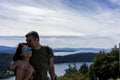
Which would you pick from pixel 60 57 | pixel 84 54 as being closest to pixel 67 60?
pixel 60 57

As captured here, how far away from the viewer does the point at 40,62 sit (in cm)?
581

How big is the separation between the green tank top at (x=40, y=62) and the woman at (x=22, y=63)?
91cm

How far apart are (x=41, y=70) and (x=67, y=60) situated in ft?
464

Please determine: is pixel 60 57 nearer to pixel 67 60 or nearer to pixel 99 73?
pixel 67 60

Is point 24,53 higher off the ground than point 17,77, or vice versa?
point 24,53

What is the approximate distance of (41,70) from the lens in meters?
5.80

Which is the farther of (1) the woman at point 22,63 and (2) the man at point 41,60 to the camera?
(2) the man at point 41,60

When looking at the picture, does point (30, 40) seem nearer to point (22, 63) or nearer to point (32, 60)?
point (32, 60)

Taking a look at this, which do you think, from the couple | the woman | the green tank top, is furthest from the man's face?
the woman

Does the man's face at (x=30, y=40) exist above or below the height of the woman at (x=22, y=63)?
above

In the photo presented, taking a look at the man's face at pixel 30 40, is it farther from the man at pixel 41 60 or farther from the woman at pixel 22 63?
the woman at pixel 22 63

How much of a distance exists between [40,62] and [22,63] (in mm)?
1017

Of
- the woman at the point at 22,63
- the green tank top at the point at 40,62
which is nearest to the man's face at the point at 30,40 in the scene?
the green tank top at the point at 40,62

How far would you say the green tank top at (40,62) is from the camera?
577cm
